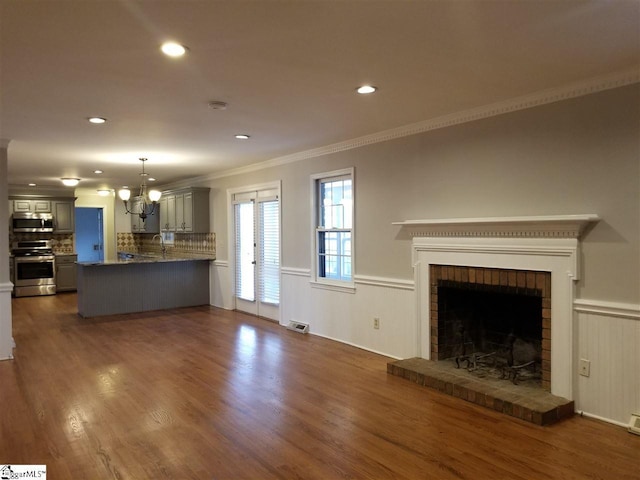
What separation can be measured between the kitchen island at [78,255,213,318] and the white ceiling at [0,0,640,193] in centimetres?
309

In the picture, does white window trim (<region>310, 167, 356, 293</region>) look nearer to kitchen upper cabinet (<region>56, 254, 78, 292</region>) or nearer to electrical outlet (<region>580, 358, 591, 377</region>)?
electrical outlet (<region>580, 358, 591, 377</region>)

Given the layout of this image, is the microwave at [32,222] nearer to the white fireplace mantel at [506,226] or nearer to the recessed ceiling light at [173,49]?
the white fireplace mantel at [506,226]

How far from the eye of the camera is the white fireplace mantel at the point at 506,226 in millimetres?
3328

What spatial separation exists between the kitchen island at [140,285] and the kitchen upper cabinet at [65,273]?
3.44m

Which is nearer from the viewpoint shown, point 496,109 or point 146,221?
point 496,109

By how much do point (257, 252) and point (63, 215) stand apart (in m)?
5.94

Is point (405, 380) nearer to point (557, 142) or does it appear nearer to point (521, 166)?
point (521, 166)

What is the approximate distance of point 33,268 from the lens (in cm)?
1002

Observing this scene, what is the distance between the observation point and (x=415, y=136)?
4605mm

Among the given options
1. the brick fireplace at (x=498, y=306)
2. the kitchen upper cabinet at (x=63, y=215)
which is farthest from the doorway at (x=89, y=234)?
the brick fireplace at (x=498, y=306)

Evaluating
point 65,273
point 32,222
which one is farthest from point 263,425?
point 32,222

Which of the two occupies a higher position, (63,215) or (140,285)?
(63,215)

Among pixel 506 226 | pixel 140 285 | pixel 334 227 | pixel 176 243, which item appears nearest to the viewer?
pixel 506 226

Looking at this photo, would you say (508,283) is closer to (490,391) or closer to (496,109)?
(490,391)
